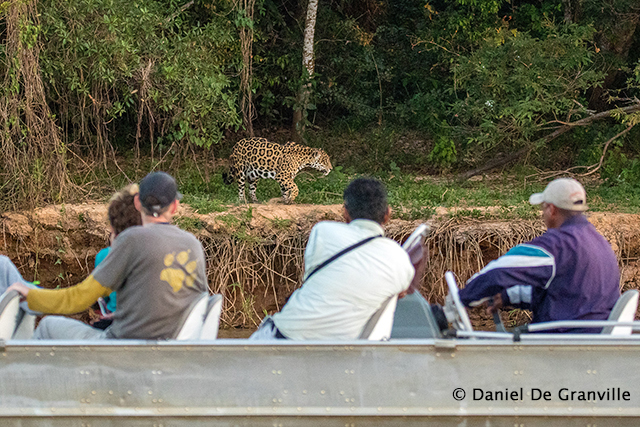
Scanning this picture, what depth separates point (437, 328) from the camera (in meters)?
3.80

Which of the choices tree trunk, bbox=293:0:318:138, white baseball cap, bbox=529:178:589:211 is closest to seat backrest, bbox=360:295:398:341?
white baseball cap, bbox=529:178:589:211

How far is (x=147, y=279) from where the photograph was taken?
11.4 feet

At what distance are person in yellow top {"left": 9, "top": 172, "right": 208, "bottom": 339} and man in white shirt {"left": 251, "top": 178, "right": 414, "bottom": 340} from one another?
1.83 ft

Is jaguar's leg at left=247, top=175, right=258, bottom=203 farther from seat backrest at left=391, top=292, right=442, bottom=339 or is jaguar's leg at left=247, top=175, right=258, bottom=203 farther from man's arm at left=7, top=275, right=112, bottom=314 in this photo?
man's arm at left=7, top=275, right=112, bottom=314

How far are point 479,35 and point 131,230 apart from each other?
1033 cm

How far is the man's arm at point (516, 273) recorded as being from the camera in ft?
11.8

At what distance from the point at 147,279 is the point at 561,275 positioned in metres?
2.05

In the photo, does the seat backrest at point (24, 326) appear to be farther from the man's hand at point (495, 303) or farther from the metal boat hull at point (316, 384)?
the man's hand at point (495, 303)

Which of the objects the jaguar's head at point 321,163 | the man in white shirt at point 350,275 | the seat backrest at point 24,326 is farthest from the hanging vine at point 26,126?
the man in white shirt at point 350,275

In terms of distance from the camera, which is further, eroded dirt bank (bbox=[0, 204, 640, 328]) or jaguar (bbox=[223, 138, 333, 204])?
jaguar (bbox=[223, 138, 333, 204])

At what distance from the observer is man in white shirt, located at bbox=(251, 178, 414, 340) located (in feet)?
11.3

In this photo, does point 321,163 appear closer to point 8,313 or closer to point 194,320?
point 194,320

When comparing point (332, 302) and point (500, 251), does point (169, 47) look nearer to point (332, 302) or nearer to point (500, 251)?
point (500, 251)

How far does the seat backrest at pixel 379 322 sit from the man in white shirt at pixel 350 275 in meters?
0.02
